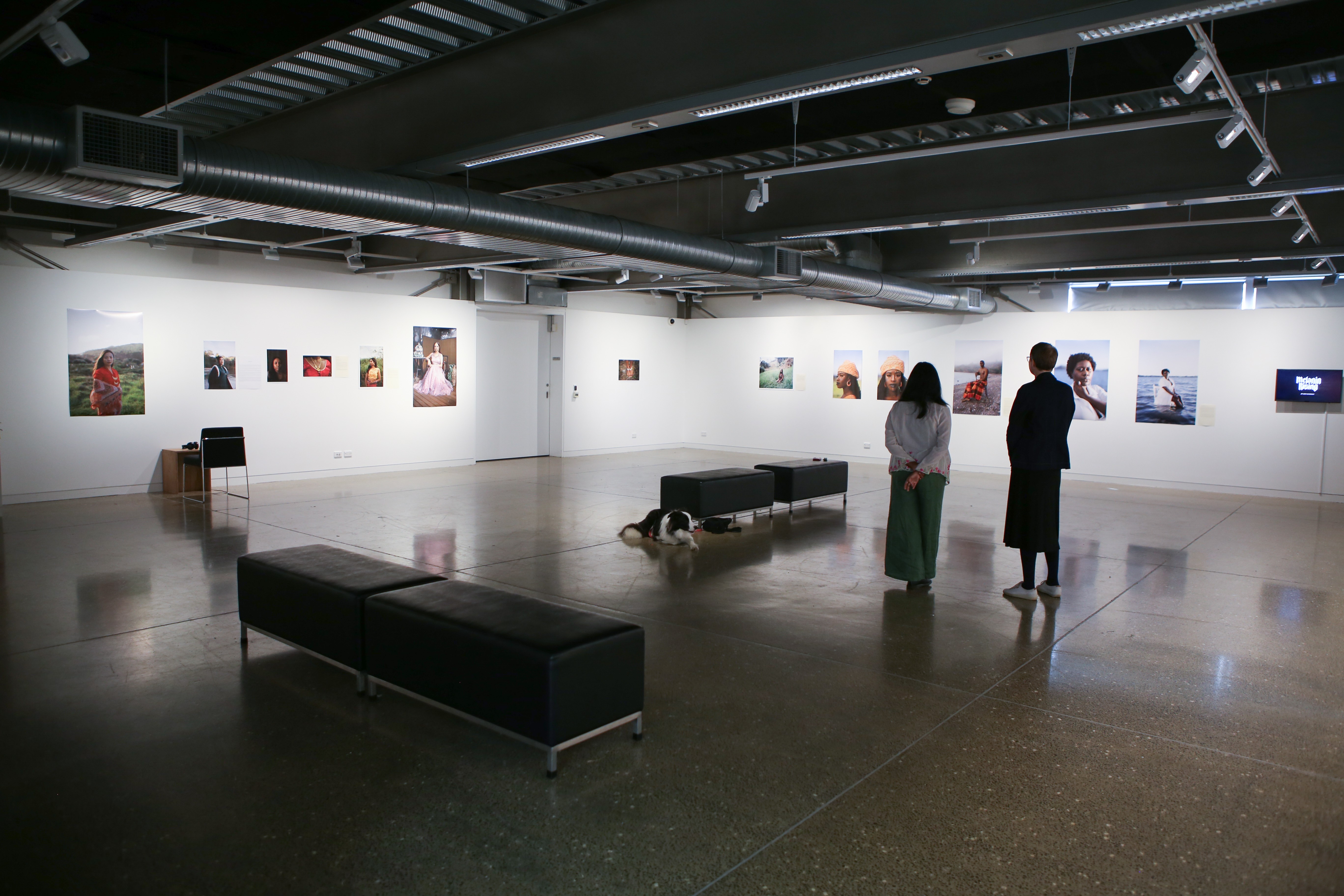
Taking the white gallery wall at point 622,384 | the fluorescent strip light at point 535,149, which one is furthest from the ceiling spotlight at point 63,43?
the white gallery wall at point 622,384

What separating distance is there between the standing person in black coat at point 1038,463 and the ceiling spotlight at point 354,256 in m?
9.05

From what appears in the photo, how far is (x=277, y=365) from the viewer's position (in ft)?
42.7

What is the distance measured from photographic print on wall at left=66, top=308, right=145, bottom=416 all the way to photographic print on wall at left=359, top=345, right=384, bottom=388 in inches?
121

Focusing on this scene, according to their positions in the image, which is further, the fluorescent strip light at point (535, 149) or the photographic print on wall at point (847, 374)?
the photographic print on wall at point (847, 374)

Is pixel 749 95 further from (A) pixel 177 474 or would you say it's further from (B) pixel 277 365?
(B) pixel 277 365

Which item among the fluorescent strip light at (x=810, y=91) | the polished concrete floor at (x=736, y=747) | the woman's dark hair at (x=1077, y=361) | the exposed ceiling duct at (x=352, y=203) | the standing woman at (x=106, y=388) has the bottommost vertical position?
the polished concrete floor at (x=736, y=747)

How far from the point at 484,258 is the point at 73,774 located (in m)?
8.62

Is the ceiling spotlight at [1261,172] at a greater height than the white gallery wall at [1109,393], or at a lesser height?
greater

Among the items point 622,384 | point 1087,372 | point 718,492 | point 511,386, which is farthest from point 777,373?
point 718,492

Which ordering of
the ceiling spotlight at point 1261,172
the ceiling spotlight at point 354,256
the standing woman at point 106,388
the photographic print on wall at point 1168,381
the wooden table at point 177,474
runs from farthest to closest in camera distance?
the photographic print on wall at point 1168,381, the ceiling spotlight at point 354,256, the wooden table at point 177,474, the standing woman at point 106,388, the ceiling spotlight at point 1261,172

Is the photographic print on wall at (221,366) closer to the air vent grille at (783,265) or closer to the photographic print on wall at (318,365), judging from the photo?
the photographic print on wall at (318,365)

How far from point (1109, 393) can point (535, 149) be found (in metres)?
12.4

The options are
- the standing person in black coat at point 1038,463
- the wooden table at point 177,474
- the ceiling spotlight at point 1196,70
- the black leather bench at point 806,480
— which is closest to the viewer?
the ceiling spotlight at point 1196,70

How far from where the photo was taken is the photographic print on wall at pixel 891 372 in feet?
55.3
